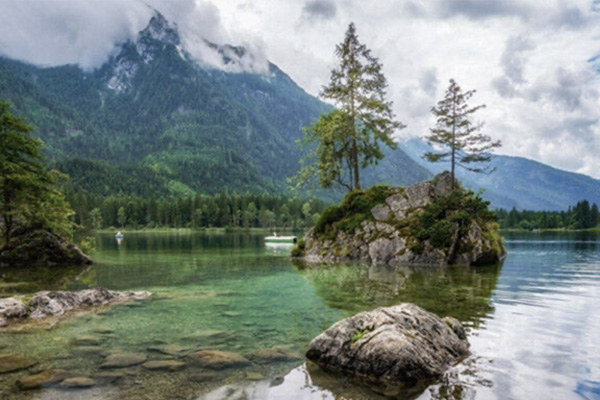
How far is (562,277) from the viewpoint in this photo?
27438 mm

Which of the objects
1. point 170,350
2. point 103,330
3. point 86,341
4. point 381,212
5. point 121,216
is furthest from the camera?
point 121,216

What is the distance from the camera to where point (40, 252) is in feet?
112

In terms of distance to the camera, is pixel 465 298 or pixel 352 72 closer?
pixel 465 298

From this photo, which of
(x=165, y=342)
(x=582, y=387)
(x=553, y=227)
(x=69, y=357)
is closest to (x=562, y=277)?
(x=582, y=387)

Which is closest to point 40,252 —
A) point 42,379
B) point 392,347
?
point 42,379

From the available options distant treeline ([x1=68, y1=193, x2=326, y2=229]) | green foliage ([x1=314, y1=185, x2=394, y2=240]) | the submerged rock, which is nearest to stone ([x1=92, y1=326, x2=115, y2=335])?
the submerged rock

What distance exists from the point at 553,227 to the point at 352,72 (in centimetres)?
20068

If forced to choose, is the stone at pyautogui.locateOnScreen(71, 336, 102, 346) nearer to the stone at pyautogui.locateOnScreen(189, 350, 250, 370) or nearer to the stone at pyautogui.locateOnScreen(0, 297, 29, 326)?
the stone at pyautogui.locateOnScreen(189, 350, 250, 370)

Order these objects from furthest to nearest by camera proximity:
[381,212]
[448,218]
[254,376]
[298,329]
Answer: [381,212], [448,218], [298,329], [254,376]

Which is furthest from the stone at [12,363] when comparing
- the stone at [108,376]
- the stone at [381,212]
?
the stone at [381,212]

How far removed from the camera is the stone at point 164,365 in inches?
377

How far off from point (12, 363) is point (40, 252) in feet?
95.3

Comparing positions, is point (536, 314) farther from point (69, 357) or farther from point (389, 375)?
point (69, 357)

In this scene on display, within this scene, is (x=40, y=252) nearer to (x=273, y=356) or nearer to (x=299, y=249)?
(x=299, y=249)
